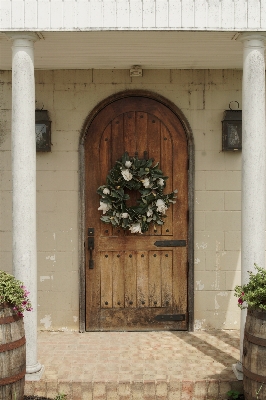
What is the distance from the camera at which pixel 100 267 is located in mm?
5430

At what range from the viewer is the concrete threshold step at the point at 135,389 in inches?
160

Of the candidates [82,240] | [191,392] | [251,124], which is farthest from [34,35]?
[191,392]

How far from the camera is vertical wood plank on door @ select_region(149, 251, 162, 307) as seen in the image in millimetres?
5441

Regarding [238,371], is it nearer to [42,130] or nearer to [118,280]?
[118,280]

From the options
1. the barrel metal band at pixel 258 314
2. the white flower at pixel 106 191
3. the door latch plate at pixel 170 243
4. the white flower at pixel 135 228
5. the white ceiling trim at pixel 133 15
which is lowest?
the barrel metal band at pixel 258 314

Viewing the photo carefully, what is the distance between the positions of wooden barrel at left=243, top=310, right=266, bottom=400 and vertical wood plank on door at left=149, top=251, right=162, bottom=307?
5.93 feet

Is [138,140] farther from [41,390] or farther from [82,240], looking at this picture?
[41,390]

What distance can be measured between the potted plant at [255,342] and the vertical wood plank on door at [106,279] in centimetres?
193

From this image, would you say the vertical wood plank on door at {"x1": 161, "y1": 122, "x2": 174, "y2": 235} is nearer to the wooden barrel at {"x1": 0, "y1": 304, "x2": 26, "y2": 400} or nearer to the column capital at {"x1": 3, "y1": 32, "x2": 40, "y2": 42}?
the column capital at {"x1": 3, "y1": 32, "x2": 40, "y2": 42}

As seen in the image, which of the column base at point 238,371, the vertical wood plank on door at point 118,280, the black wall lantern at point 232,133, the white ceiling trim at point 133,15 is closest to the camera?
the white ceiling trim at point 133,15

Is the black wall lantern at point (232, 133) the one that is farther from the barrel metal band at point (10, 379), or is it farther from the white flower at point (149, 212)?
the barrel metal band at point (10, 379)

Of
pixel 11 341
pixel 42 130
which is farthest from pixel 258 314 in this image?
pixel 42 130

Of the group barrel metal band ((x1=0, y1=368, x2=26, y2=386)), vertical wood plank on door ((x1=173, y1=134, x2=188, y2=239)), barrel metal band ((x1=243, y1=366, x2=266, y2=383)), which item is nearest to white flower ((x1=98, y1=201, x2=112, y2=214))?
vertical wood plank on door ((x1=173, y1=134, x2=188, y2=239))

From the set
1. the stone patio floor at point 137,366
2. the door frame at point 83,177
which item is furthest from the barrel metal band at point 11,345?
the door frame at point 83,177
